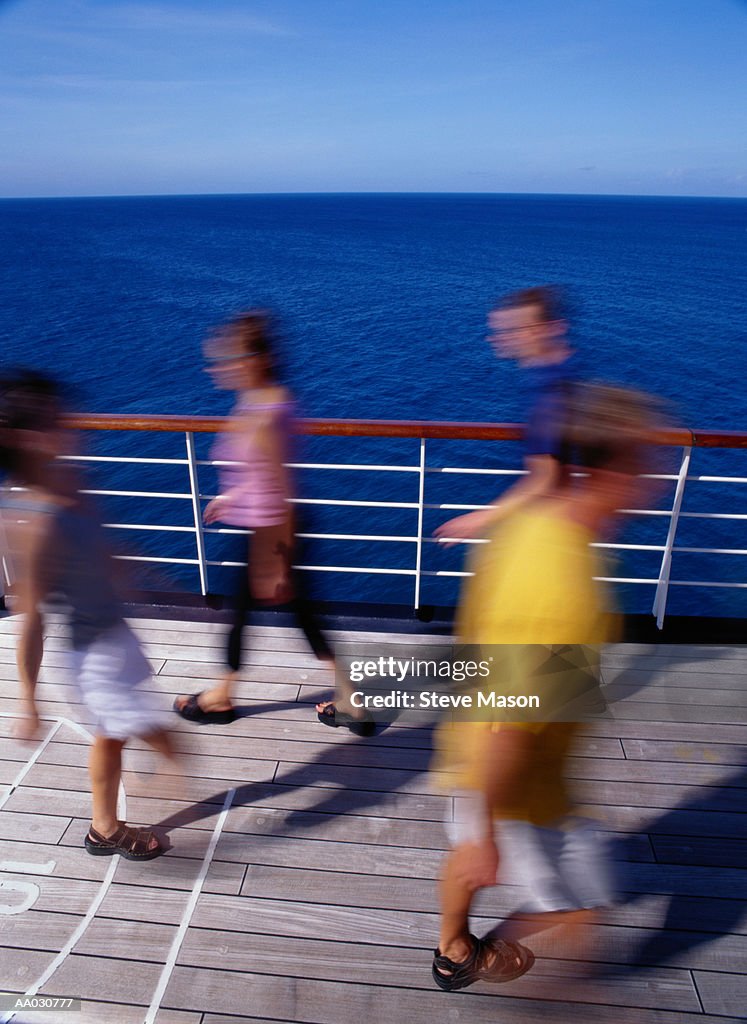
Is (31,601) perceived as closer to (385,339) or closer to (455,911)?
(455,911)

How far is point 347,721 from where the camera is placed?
8.48ft

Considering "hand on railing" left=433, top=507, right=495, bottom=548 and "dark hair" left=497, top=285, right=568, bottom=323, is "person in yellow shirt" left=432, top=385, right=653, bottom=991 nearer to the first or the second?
"hand on railing" left=433, top=507, right=495, bottom=548

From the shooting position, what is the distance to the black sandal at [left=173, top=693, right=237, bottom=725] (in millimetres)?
2607

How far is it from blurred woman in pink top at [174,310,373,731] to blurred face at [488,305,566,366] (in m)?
0.71

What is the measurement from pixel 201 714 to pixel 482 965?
1.31 metres

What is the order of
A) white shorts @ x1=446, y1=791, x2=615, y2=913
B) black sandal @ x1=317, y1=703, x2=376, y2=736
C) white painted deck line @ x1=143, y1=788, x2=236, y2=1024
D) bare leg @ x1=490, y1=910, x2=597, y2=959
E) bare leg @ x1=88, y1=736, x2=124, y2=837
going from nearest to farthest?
white shorts @ x1=446, y1=791, x2=615, y2=913, bare leg @ x1=490, y1=910, x2=597, y2=959, white painted deck line @ x1=143, y1=788, x2=236, y2=1024, bare leg @ x1=88, y1=736, x2=124, y2=837, black sandal @ x1=317, y1=703, x2=376, y2=736

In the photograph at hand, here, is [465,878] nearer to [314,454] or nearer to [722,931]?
[722,931]

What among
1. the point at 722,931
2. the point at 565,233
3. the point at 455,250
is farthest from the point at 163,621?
the point at 565,233

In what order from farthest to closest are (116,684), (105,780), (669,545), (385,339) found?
(385,339) < (669,545) < (105,780) < (116,684)

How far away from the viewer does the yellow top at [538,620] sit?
1.30 m

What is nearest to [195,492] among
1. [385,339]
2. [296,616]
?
[296,616]

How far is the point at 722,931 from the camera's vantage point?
1856mm

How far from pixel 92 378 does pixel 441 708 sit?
78.2 ft

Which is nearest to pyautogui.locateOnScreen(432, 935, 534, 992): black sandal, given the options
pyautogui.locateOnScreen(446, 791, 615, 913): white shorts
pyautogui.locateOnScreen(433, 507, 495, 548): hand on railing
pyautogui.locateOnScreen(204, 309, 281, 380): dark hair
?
pyautogui.locateOnScreen(446, 791, 615, 913): white shorts
